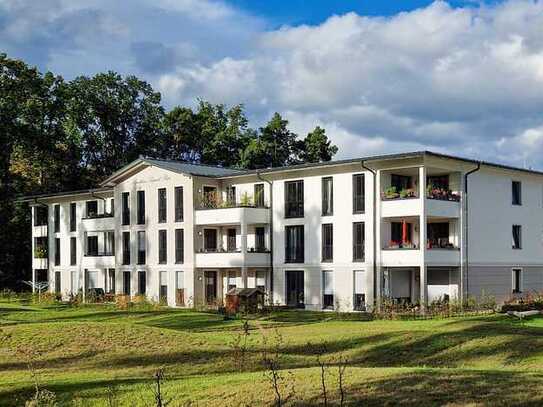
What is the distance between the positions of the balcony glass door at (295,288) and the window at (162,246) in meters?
8.81

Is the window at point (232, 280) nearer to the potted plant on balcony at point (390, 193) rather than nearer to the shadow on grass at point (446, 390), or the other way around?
the potted plant on balcony at point (390, 193)

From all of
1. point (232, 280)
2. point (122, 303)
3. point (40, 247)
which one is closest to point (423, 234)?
point (232, 280)

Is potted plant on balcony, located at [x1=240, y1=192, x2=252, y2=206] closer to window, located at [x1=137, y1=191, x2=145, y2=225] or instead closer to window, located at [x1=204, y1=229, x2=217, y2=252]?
window, located at [x1=204, y1=229, x2=217, y2=252]

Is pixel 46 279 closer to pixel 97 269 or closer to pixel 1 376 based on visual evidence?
pixel 97 269

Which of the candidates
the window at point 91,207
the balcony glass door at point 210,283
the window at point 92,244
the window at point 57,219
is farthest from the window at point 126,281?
the window at point 57,219

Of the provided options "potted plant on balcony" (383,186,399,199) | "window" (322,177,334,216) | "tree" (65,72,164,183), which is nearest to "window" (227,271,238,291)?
"window" (322,177,334,216)

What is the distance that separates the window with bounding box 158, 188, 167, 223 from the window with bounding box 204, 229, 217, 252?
3.04m

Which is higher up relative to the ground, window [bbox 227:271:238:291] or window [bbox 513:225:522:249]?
window [bbox 513:225:522:249]

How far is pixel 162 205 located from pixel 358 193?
14.0 m

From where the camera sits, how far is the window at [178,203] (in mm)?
48562

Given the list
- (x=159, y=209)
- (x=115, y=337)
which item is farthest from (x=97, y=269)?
(x=115, y=337)

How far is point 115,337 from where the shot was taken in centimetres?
2359

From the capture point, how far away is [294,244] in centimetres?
4469

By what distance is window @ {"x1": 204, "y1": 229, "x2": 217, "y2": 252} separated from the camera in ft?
159
